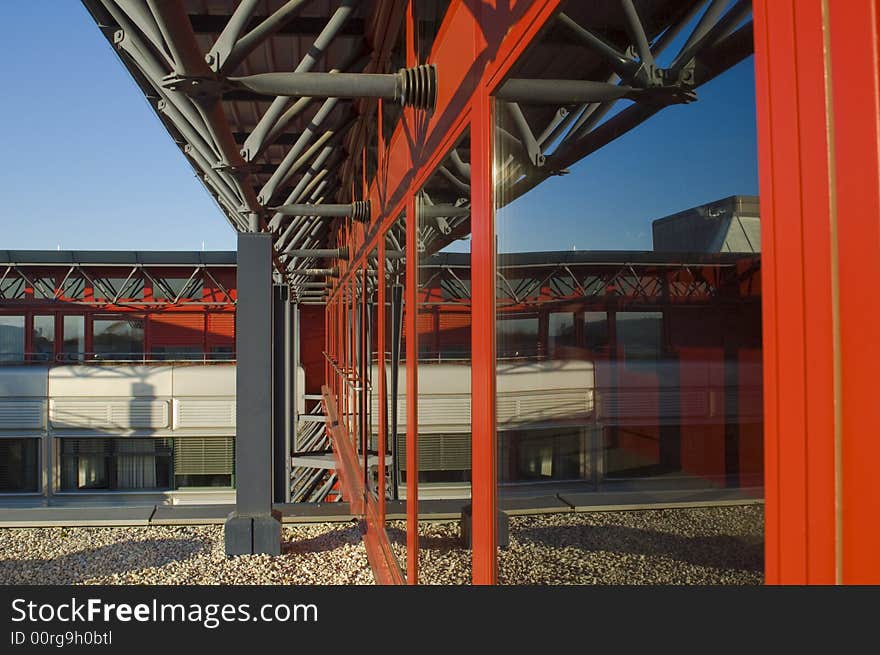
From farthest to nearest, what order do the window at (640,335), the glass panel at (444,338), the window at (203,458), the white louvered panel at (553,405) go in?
the window at (203,458), the glass panel at (444,338), the white louvered panel at (553,405), the window at (640,335)

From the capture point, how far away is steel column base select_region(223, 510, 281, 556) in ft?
21.0

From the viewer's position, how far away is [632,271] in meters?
0.98

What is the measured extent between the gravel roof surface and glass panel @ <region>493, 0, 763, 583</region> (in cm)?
2

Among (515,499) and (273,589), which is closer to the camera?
(273,589)

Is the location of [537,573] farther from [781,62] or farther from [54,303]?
[54,303]

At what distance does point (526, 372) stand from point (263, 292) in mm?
5617

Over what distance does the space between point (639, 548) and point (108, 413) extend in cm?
2367

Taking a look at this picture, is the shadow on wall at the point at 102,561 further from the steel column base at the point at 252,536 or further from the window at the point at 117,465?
the window at the point at 117,465

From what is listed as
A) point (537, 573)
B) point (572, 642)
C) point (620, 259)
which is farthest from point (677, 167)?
point (537, 573)

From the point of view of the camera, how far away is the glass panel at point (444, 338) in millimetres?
2312

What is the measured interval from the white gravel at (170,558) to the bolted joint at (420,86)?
4220 mm

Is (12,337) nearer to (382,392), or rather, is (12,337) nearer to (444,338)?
(382,392)

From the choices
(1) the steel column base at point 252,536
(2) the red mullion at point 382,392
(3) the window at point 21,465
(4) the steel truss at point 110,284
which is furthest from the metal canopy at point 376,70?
(3) the window at point 21,465

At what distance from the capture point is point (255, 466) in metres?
6.61
